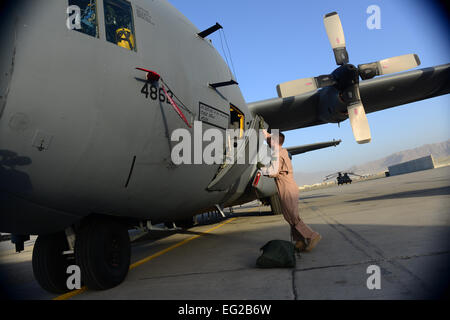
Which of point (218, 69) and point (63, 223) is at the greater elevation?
point (218, 69)

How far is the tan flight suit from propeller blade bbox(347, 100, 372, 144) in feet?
16.8

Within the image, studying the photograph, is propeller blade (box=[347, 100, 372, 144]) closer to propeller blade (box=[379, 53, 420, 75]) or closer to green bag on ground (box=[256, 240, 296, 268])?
propeller blade (box=[379, 53, 420, 75])

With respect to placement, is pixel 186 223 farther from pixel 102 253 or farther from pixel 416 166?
pixel 416 166

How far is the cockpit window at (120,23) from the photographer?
9.57ft

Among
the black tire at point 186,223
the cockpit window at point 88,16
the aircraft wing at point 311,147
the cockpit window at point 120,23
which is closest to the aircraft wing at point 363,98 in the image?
the aircraft wing at point 311,147

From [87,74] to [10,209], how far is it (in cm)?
143

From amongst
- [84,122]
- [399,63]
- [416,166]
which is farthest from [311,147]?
[416,166]

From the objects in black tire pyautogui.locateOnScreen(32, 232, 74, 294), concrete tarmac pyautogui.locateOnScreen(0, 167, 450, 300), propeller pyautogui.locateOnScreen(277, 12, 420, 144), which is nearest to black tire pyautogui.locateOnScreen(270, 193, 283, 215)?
propeller pyautogui.locateOnScreen(277, 12, 420, 144)

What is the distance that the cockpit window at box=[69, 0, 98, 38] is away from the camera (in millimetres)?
2635

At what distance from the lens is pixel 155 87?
3.12 meters

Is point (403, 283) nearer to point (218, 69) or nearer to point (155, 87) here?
point (155, 87)

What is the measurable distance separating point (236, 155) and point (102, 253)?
2515 millimetres

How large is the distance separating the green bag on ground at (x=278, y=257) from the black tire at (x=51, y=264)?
2.56 m
